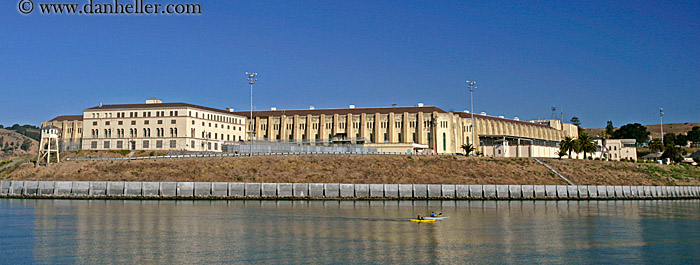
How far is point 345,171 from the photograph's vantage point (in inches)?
3888

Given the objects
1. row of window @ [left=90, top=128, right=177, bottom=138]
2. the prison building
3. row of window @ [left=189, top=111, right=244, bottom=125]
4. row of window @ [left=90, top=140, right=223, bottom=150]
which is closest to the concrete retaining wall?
row of window @ [left=90, top=140, right=223, bottom=150]

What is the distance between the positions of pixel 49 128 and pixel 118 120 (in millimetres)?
17315

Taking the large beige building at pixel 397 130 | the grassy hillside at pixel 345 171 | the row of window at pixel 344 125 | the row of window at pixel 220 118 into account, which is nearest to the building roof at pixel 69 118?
the row of window at pixel 220 118

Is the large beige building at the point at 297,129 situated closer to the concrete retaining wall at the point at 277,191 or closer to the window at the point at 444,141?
the window at the point at 444,141

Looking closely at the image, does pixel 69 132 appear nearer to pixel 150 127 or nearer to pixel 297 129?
pixel 150 127

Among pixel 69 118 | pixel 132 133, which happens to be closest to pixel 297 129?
pixel 132 133

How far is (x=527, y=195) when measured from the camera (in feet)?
281

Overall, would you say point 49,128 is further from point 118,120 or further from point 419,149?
point 419,149

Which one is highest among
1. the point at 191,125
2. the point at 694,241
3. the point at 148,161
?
the point at 191,125

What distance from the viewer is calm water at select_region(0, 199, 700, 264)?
38.8 meters

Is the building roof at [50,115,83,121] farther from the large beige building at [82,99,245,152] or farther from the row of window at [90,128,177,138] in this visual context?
the row of window at [90,128,177,138]

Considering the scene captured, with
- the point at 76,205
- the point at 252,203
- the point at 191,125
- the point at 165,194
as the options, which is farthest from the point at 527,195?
the point at 191,125

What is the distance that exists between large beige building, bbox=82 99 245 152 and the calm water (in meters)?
57.5

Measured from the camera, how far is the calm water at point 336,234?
1529 inches
